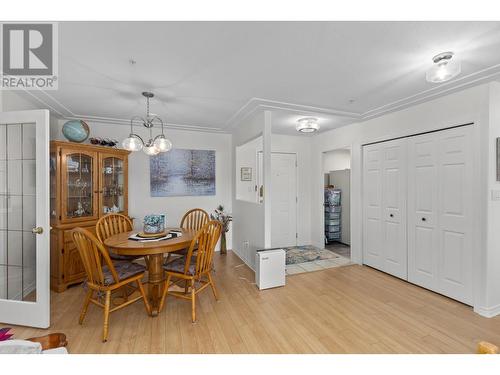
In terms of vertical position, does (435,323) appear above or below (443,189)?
below

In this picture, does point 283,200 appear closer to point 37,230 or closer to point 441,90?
point 441,90

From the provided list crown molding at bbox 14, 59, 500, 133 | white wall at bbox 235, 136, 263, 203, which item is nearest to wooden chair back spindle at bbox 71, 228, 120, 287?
crown molding at bbox 14, 59, 500, 133

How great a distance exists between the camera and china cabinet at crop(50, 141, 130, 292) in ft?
9.41

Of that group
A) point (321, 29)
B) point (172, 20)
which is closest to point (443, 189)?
point (321, 29)

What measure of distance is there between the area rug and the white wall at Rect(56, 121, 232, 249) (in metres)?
1.29

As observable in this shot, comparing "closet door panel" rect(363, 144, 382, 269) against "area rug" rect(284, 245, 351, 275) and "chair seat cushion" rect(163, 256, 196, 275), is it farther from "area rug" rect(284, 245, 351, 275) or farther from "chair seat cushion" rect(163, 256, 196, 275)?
"chair seat cushion" rect(163, 256, 196, 275)

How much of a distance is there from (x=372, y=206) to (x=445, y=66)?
7.04ft

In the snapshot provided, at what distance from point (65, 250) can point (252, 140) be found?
287cm

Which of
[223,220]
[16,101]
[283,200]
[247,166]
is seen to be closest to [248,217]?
[223,220]

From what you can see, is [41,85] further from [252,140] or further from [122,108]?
[252,140]

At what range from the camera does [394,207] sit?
3236 millimetres

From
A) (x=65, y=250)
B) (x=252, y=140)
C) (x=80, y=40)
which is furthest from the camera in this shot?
(x=252, y=140)

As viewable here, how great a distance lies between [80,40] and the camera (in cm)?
165
